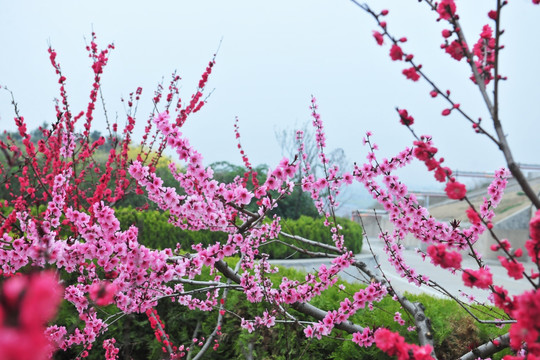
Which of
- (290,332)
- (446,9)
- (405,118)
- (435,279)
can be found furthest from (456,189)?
(435,279)

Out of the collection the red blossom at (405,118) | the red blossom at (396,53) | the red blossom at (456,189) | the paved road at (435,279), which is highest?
the red blossom at (396,53)

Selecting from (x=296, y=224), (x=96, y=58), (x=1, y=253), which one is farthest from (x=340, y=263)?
(x=296, y=224)

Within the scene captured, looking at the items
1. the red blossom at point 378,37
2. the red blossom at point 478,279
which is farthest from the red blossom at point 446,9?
the red blossom at point 478,279

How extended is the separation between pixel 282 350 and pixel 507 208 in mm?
17331

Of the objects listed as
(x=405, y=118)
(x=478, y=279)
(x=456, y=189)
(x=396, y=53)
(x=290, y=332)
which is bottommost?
(x=290, y=332)

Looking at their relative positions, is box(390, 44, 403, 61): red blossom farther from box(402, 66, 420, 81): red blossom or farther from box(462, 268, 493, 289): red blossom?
box(462, 268, 493, 289): red blossom

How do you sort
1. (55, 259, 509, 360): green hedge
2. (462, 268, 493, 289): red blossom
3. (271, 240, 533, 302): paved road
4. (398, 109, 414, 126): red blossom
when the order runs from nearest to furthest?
1. (462, 268, 493, 289): red blossom
2. (398, 109, 414, 126): red blossom
3. (55, 259, 509, 360): green hedge
4. (271, 240, 533, 302): paved road

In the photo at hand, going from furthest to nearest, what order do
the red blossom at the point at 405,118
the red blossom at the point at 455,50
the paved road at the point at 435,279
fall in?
the paved road at the point at 435,279, the red blossom at the point at 405,118, the red blossom at the point at 455,50

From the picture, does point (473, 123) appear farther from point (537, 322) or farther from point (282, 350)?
point (282, 350)

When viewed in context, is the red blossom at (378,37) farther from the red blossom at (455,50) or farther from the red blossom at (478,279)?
the red blossom at (478,279)

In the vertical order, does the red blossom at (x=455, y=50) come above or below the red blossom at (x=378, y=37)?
below

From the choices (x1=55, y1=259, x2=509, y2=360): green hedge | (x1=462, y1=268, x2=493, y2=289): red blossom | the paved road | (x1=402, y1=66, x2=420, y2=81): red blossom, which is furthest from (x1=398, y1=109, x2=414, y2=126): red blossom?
the paved road

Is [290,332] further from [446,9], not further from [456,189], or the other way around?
[446,9]

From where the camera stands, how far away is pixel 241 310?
368 cm
